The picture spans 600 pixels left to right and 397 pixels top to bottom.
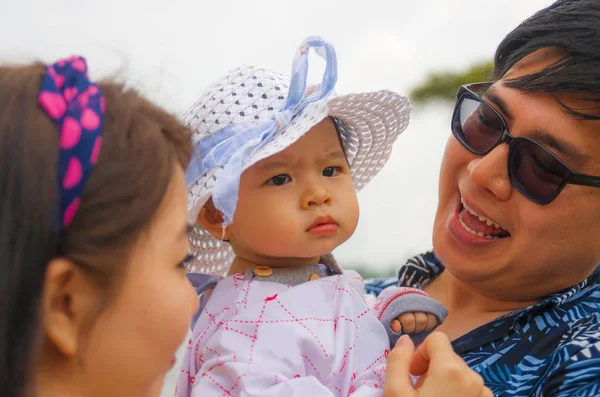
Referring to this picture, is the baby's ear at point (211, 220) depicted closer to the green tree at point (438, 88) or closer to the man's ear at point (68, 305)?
the man's ear at point (68, 305)

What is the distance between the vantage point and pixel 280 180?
2264 millimetres

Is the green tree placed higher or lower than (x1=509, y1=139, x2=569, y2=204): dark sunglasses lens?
lower

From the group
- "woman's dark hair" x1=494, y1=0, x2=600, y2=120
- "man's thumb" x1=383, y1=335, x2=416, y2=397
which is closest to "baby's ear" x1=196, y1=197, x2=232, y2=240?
"man's thumb" x1=383, y1=335, x2=416, y2=397

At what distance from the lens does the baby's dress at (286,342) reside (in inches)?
77.4

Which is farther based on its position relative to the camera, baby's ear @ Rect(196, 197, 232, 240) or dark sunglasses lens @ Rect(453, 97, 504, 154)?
dark sunglasses lens @ Rect(453, 97, 504, 154)

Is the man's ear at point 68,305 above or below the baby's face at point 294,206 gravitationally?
above

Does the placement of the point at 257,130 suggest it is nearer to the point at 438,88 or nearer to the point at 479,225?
the point at 479,225

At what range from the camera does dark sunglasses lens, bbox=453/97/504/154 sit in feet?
8.25

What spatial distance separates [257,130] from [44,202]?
1.06 meters

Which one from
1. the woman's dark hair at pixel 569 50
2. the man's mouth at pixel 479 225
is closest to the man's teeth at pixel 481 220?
the man's mouth at pixel 479 225

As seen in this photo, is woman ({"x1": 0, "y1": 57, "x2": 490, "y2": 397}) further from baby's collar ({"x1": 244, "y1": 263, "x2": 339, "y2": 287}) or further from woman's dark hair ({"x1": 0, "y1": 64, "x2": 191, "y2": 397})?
baby's collar ({"x1": 244, "y1": 263, "x2": 339, "y2": 287})

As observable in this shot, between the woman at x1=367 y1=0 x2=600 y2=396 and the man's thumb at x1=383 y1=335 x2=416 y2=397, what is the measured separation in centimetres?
38

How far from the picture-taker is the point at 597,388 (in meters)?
1.97

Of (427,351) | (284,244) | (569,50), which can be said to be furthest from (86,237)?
(569,50)
